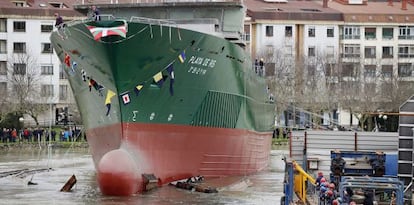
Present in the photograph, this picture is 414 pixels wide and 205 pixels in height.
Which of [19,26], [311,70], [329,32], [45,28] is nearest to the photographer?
[311,70]

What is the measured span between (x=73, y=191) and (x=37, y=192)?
1451 millimetres

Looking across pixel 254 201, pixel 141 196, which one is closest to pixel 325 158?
pixel 254 201

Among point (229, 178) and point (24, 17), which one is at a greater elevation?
point (24, 17)

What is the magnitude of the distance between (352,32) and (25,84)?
115 ft

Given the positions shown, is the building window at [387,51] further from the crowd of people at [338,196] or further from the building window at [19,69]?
the crowd of people at [338,196]

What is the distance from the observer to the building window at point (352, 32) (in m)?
107

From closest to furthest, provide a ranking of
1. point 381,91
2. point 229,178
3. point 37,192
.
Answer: point 37,192, point 229,178, point 381,91

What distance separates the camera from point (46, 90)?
99.1m

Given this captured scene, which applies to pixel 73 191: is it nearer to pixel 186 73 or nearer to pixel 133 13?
pixel 186 73

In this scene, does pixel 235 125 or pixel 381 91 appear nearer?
pixel 235 125

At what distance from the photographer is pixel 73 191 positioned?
38.6m

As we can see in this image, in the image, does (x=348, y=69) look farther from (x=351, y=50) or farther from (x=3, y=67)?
(x=3, y=67)

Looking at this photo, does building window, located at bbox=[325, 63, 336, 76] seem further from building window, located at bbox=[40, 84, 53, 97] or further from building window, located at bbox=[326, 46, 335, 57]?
building window, located at bbox=[40, 84, 53, 97]

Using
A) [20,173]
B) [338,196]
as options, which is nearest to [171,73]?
[20,173]
